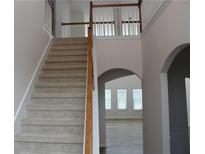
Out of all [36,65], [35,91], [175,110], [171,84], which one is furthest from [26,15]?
[175,110]

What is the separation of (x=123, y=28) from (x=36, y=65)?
18.2ft

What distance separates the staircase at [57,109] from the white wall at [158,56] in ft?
4.91

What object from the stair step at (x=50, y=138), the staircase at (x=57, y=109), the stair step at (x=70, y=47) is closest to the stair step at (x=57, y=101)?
the staircase at (x=57, y=109)

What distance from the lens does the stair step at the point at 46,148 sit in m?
2.96

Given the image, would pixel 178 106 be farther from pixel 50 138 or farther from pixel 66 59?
pixel 50 138

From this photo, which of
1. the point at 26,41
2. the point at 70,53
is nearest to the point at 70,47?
the point at 70,53

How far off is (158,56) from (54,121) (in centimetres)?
232

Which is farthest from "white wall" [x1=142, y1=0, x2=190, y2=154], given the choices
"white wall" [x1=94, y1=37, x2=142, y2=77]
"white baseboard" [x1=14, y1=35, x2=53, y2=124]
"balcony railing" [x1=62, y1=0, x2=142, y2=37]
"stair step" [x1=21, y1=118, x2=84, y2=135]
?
"balcony railing" [x1=62, y1=0, x2=142, y2=37]

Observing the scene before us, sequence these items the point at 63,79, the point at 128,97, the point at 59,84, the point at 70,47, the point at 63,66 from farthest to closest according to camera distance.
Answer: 1. the point at 128,97
2. the point at 70,47
3. the point at 63,66
4. the point at 63,79
5. the point at 59,84

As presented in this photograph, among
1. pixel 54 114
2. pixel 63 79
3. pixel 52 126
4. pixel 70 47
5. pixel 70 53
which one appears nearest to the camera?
pixel 52 126

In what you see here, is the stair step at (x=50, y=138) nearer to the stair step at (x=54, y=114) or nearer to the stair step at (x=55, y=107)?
the stair step at (x=54, y=114)

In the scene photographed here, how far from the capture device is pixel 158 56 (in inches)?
170

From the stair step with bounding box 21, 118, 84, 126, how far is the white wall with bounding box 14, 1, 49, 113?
293mm

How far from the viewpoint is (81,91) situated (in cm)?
404
